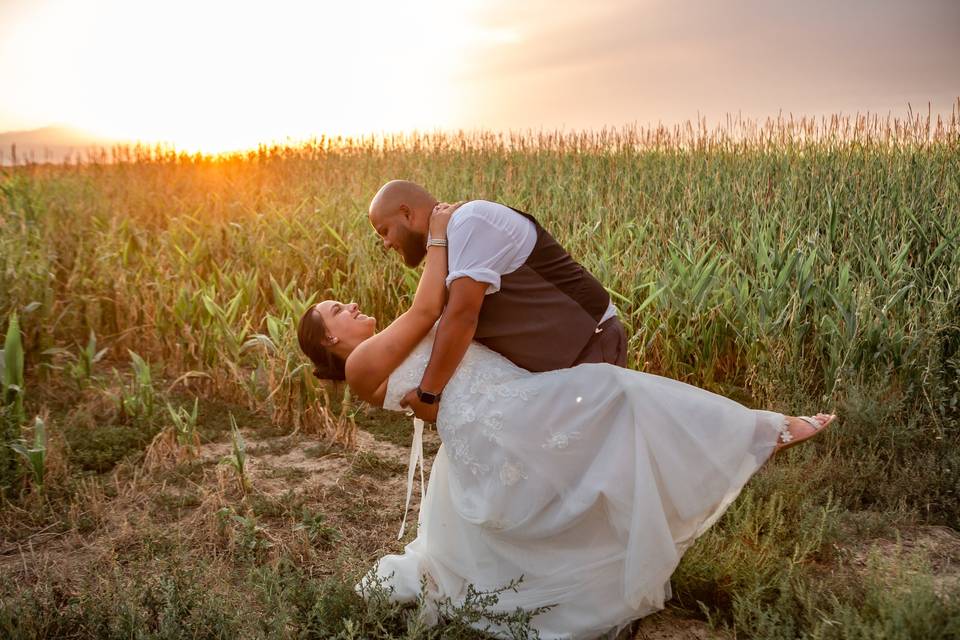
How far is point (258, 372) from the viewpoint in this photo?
16.3ft

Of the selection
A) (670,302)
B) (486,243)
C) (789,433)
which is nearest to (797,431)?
(789,433)

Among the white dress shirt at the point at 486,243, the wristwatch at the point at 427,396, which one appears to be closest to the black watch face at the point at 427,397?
the wristwatch at the point at 427,396

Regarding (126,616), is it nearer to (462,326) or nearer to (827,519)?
(462,326)

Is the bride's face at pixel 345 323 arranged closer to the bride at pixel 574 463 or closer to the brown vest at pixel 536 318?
the bride at pixel 574 463

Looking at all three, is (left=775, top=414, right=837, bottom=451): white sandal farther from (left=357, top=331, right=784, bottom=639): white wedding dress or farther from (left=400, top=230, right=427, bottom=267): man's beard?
(left=400, top=230, right=427, bottom=267): man's beard

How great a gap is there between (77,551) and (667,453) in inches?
103

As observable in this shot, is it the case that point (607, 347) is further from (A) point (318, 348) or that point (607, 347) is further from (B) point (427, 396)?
(A) point (318, 348)

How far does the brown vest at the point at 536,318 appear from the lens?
2.45 m

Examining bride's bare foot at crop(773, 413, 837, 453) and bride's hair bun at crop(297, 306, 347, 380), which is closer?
bride's bare foot at crop(773, 413, 837, 453)

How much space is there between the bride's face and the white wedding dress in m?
0.31

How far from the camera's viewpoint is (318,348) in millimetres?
2787

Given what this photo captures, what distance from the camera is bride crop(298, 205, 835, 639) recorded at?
7.52ft

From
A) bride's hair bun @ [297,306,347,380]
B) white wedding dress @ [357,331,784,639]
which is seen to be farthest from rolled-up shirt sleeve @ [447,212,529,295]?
bride's hair bun @ [297,306,347,380]

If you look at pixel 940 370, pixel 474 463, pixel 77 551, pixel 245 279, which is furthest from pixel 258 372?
pixel 940 370
